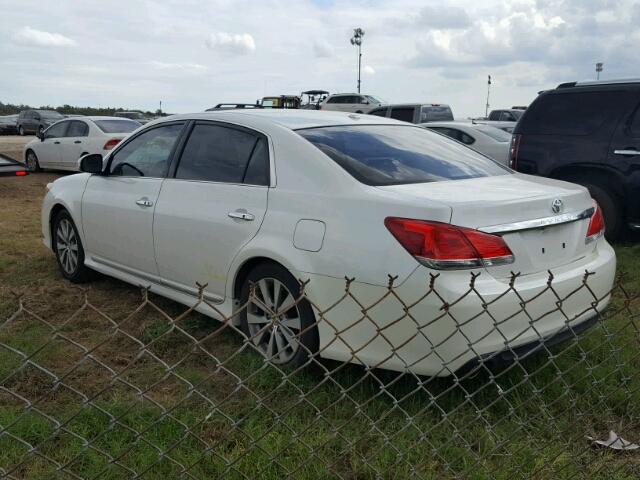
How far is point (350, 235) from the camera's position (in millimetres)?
3055

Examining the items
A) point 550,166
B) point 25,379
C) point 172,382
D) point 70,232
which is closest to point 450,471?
point 172,382

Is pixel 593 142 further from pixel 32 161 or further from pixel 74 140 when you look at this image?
pixel 32 161

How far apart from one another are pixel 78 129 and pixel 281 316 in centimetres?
1174

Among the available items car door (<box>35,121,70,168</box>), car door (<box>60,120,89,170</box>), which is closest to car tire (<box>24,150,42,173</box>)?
car door (<box>35,121,70,168</box>)

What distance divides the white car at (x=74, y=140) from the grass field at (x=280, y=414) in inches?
362

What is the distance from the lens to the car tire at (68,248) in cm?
532

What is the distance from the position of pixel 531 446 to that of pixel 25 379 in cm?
267

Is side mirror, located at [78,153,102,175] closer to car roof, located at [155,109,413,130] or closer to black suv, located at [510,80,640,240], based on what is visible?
car roof, located at [155,109,413,130]

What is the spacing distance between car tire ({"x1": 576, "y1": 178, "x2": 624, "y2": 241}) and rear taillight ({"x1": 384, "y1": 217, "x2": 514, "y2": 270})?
439 centimetres

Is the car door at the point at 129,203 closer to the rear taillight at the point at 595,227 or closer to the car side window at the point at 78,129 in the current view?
the rear taillight at the point at 595,227

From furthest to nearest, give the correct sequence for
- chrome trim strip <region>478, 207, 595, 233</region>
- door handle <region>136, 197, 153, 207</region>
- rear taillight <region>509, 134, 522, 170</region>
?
rear taillight <region>509, 134, 522, 170</region>
door handle <region>136, 197, 153, 207</region>
chrome trim strip <region>478, 207, 595, 233</region>

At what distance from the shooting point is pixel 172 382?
3496 millimetres

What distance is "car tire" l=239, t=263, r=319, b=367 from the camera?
3299 mm

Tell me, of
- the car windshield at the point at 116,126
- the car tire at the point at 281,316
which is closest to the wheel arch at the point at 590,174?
the car tire at the point at 281,316
